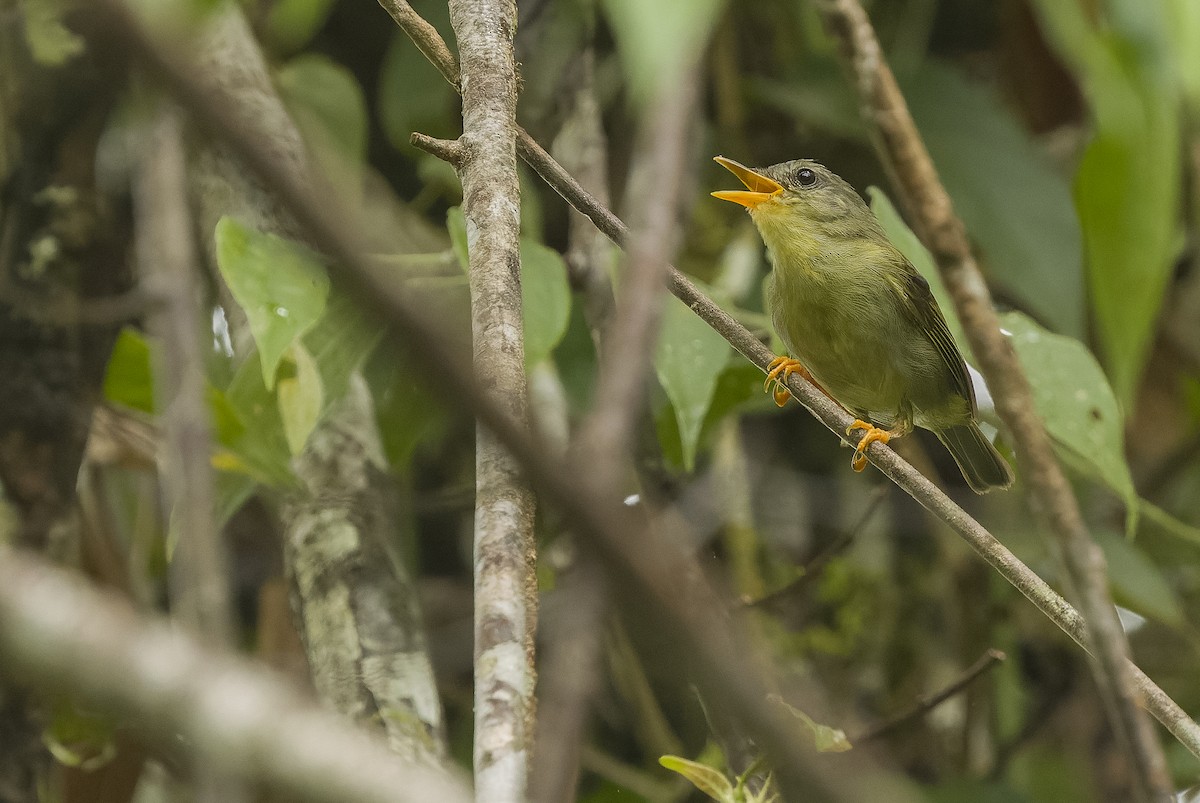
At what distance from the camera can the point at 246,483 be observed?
290cm

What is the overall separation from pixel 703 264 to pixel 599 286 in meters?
0.92

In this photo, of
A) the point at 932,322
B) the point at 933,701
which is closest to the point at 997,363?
the point at 933,701

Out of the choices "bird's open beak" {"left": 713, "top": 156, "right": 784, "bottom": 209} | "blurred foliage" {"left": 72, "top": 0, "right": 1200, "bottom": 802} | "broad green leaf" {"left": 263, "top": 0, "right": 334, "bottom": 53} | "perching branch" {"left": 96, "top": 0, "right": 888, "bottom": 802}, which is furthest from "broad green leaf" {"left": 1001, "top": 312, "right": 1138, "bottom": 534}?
"perching branch" {"left": 96, "top": 0, "right": 888, "bottom": 802}

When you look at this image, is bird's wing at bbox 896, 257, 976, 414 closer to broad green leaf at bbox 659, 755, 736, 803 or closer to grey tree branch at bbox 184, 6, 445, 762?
grey tree branch at bbox 184, 6, 445, 762

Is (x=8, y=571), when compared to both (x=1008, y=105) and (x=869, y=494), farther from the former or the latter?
(x=1008, y=105)

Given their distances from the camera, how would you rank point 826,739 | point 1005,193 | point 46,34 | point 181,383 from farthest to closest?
point 1005,193
point 46,34
point 826,739
point 181,383

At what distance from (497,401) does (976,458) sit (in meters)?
2.87

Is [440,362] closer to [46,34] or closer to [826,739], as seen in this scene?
[826,739]

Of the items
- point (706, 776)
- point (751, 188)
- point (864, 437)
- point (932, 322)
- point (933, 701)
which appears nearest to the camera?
point (706, 776)

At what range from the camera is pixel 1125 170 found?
8.18 feet

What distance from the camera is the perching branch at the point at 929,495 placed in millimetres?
1943

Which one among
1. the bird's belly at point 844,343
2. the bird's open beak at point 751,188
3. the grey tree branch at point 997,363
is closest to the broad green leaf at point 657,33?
the grey tree branch at point 997,363

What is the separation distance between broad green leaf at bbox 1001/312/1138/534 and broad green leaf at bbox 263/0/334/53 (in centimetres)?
184

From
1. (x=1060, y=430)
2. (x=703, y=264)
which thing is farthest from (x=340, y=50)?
(x=1060, y=430)
